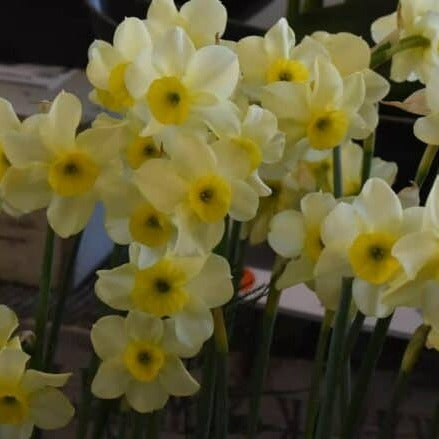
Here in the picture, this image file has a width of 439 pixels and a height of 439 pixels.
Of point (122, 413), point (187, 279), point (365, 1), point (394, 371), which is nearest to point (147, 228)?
point (187, 279)

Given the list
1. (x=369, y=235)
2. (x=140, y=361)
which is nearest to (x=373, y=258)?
(x=369, y=235)

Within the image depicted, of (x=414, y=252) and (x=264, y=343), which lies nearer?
(x=414, y=252)

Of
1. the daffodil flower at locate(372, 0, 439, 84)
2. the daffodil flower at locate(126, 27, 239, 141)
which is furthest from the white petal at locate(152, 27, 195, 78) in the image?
the daffodil flower at locate(372, 0, 439, 84)

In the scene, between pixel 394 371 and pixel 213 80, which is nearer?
pixel 213 80

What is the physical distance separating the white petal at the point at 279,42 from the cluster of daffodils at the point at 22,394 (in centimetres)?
16

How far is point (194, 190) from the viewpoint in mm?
351

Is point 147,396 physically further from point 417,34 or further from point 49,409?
point 417,34

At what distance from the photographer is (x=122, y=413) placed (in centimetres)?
46

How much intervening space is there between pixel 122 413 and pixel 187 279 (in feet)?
0.39

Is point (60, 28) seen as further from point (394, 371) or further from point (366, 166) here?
point (366, 166)

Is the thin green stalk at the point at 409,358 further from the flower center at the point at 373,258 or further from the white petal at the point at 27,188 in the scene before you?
the white petal at the point at 27,188

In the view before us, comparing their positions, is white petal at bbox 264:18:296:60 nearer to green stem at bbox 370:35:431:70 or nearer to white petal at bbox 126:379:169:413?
green stem at bbox 370:35:431:70

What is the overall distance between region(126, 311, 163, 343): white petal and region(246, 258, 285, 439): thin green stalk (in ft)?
0.19

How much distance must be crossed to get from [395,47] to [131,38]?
0.11 m
